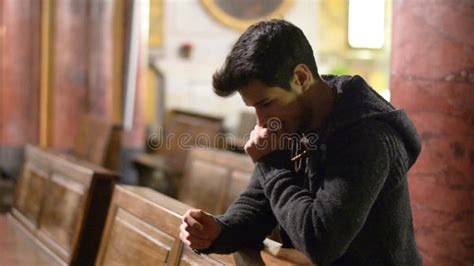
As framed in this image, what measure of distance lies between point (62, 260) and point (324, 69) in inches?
349

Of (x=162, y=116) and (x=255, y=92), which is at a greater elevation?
(x=255, y=92)

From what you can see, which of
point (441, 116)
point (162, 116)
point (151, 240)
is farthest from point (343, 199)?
point (162, 116)

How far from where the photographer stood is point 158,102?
1131 cm

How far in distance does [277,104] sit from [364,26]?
33.0 ft

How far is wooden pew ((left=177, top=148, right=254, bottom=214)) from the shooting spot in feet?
12.2

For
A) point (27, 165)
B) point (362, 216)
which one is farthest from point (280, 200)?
point (27, 165)

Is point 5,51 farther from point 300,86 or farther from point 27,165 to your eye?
point 300,86

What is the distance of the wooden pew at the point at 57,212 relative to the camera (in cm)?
289

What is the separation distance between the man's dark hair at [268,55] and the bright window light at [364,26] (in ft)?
31.8

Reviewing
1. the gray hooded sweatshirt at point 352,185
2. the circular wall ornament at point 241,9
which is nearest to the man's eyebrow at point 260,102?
the gray hooded sweatshirt at point 352,185

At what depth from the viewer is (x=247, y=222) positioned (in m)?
2.02

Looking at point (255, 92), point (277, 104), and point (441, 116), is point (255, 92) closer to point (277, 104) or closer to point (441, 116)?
point (277, 104)

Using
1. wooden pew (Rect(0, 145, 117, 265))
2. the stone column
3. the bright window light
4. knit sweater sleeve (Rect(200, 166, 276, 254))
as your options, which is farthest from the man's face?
the bright window light

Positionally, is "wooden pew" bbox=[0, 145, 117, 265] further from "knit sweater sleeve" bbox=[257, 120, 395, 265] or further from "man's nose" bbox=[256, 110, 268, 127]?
"knit sweater sleeve" bbox=[257, 120, 395, 265]
